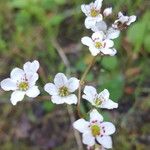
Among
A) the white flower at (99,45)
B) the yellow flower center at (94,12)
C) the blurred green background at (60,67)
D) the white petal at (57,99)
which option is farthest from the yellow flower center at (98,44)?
the blurred green background at (60,67)

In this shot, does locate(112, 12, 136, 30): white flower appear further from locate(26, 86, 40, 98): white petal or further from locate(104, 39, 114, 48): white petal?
locate(26, 86, 40, 98): white petal

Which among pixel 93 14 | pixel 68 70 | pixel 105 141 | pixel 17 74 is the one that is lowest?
pixel 105 141

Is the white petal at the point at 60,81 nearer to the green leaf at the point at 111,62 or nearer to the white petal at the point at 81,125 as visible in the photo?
the white petal at the point at 81,125

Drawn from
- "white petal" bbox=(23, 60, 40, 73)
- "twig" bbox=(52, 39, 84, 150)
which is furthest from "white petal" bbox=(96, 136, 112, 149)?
"twig" bbox=(52, 39, 84, 150)

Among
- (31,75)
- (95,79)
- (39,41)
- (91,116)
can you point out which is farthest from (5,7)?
(91,116)

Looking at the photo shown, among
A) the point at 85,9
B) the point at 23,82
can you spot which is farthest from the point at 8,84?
the point at 85,9

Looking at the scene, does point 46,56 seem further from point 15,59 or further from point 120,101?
point 120,101

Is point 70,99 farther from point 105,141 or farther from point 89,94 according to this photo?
point 105,141
